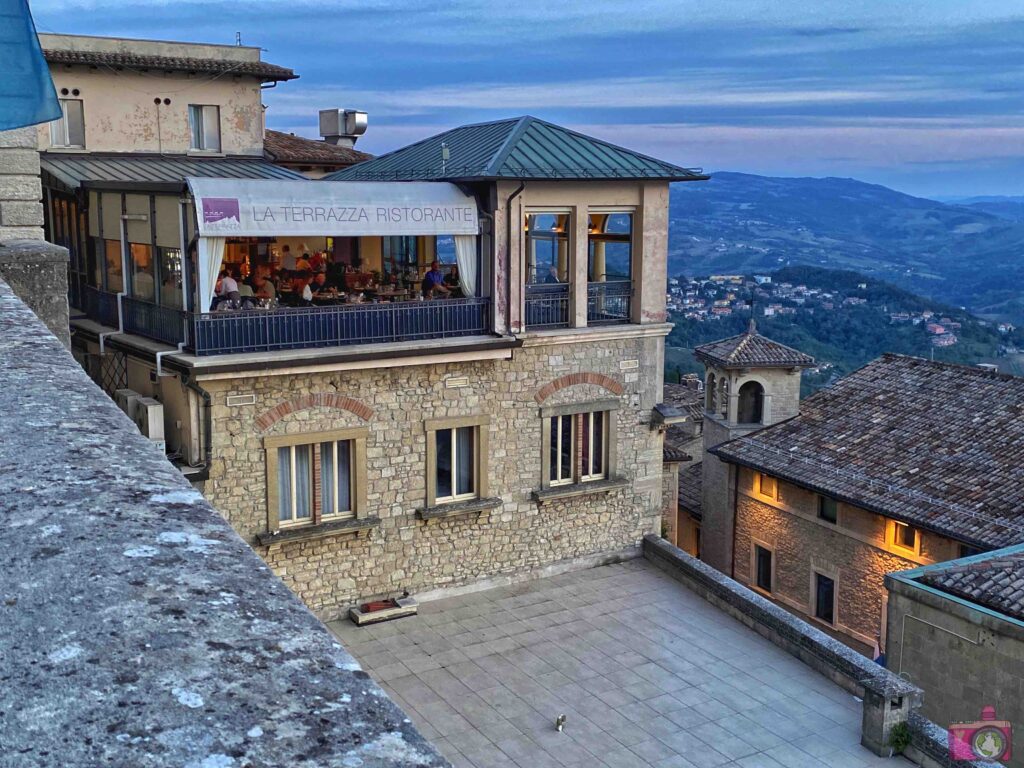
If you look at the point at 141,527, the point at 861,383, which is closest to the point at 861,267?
the point at 861,383

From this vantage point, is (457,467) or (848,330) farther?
(848,330)

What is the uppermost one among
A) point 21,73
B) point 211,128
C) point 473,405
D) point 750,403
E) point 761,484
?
point 211,128

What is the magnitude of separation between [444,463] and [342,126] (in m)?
16.6

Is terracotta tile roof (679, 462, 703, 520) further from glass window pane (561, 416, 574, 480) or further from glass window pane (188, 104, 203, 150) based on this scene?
glass window pane (188, 104, 203, 150)

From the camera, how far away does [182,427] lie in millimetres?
15719

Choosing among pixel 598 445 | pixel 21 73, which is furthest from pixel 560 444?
pixel 21 73

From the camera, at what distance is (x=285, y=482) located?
16.4m

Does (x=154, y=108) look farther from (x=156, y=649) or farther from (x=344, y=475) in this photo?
(x=156, y=649)

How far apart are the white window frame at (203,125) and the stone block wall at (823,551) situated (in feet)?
57.3

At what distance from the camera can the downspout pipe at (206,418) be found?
605 inches

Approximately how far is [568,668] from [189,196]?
9.08 m

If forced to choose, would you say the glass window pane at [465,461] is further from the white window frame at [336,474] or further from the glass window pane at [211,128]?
the glass window pane at [211,128]

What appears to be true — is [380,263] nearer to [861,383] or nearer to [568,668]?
[568,668]

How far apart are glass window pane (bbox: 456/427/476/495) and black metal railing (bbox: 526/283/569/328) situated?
7.30ft
